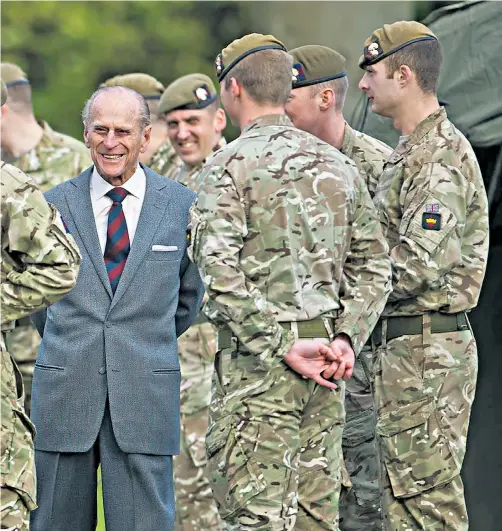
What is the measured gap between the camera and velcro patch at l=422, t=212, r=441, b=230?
534 cm

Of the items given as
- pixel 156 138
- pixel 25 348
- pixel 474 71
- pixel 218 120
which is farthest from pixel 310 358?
pixel 156 138

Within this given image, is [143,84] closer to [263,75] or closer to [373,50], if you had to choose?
[373,50]

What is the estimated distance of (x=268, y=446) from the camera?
4.88 meters

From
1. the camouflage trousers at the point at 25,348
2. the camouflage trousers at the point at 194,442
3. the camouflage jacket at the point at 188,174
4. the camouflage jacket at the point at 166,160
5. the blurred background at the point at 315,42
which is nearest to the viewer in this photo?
the blurred background at the point at 315,42

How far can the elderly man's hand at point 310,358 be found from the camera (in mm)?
4879

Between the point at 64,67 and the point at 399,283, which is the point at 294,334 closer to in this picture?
the point at 399,283

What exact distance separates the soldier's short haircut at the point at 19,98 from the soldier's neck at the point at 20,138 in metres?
0.06

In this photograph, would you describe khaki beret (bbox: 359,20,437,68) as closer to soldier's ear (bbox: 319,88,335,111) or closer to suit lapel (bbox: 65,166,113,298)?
soldier's ear (bbox: 319,88,335,111)

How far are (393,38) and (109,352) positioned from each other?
5.68ft

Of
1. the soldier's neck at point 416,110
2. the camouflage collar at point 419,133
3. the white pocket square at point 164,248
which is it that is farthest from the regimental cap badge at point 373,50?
the white pocket square at point 164,248

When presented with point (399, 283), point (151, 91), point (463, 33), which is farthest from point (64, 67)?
point (399, 283)

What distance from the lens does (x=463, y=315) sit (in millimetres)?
5570

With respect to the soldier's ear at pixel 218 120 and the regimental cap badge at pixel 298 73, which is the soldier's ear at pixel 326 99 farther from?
the soldier's ear at pixel 218 120

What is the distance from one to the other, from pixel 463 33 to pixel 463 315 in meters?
1.58
